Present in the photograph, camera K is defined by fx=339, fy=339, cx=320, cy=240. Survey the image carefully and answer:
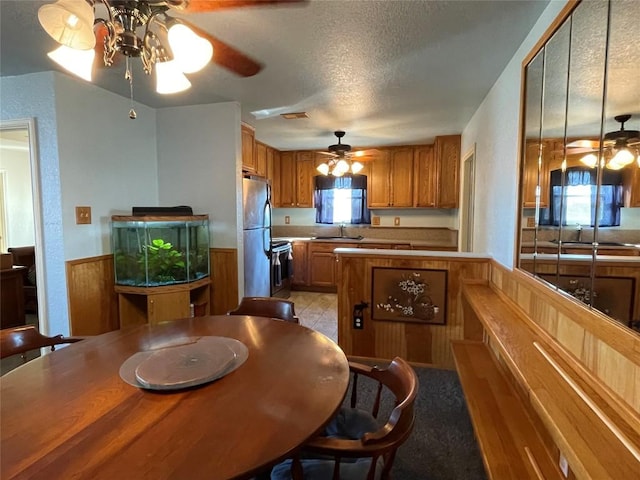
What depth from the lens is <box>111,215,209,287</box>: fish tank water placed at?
2.93m

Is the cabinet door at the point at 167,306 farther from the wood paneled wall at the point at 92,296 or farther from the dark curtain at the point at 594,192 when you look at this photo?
the dark curtain at the point at 594,192

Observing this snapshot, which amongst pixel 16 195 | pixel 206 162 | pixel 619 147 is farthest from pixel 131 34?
pixel 16 195

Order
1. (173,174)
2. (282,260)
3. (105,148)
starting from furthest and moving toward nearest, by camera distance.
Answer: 1. (282,260)
2. (173,174)
3. (105,148)

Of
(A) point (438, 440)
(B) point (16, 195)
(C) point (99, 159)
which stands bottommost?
(A) point (438, 440)

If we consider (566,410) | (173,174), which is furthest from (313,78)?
(566,410)

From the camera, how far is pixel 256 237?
3855 mm

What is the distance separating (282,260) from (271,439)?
4.26 metres

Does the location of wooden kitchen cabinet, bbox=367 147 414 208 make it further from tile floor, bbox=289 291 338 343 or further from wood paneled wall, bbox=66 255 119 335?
wood paneled wall, bbox=66 255 119 335

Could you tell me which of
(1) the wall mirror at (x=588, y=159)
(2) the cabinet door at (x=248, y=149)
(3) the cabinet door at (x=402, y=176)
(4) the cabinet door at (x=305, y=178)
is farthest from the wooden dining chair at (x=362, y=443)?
(4) the cabinet door at (x=305, y=178)

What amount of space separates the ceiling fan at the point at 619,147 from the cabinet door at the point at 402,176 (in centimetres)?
405

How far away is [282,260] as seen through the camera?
16.8ft

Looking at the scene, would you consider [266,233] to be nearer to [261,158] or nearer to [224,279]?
[224,279]

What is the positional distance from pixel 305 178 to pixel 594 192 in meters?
4.83

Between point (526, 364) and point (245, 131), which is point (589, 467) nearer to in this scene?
point (526, 364)
